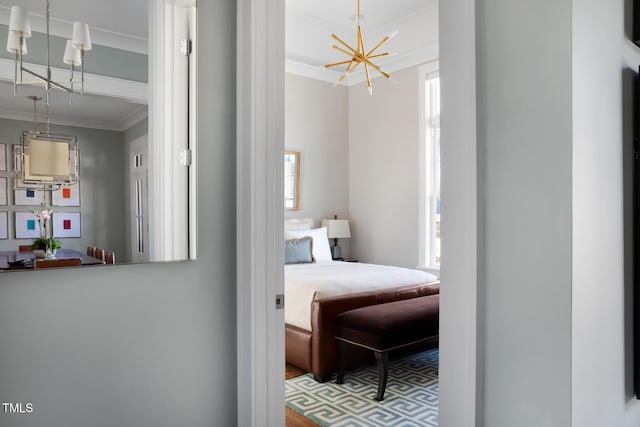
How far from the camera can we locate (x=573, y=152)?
4.24 ft

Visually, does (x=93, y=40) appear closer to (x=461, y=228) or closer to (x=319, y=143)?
(x=461, y=228)

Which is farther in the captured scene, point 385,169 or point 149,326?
point 385,169

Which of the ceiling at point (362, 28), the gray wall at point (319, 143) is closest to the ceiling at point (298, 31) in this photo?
the ceiling at point (362, 28)

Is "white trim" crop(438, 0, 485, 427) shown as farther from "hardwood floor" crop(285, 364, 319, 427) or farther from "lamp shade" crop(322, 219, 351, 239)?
"lamp shade" crop(322, 219, 351, 239)

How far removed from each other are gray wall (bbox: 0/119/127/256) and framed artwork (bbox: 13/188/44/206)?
0.07 ft

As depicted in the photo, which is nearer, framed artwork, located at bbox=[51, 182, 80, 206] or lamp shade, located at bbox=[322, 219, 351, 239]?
framed artwork, located at bbox=[51, 182, 80, 206]

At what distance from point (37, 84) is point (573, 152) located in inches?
60.3

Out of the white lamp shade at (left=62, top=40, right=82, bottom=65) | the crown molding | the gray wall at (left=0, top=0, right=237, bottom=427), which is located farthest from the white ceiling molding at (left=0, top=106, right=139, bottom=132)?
the crown molding

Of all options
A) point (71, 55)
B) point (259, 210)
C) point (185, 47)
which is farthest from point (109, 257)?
point (185, 47)

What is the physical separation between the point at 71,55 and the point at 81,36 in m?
0.06

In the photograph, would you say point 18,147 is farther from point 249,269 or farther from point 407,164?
point 407,164

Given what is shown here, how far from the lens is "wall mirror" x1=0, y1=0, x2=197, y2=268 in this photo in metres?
1.24

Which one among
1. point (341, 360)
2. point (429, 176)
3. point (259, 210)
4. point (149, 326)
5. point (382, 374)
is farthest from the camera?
point (429, 176)

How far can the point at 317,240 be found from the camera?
5.10 m
